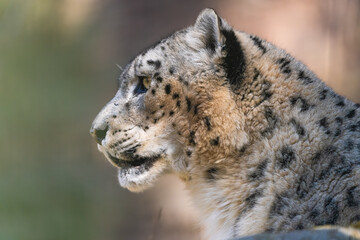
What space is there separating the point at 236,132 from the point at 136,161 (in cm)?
64

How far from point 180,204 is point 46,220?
203 centimetres

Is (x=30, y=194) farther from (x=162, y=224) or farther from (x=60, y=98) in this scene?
(x=162, y=224)

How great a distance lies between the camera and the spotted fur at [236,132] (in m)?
2.47

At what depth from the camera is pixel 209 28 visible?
2.97 m

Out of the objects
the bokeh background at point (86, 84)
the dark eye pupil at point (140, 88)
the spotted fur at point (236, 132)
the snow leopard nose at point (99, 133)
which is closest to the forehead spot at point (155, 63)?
the spotted fur at point (236, 132)

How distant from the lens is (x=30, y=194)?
7.41 meters

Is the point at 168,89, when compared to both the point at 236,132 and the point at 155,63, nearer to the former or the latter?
the point at 155,63

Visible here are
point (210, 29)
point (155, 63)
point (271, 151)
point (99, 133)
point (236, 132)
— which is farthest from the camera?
point (99, 133)

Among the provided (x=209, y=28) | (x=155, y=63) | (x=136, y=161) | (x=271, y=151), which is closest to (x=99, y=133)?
(x=136, y=161)

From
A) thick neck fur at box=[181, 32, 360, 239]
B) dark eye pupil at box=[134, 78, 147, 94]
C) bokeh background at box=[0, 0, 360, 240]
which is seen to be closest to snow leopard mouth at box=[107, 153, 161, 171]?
thick neck fur at box=[181, 32, 360, 239]

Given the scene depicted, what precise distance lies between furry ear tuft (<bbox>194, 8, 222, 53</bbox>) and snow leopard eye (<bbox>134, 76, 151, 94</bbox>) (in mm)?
356

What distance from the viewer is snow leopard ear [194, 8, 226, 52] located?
290 centimetres

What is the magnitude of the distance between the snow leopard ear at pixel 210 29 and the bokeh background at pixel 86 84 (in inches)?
118

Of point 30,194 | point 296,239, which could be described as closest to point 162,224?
point 30,194
